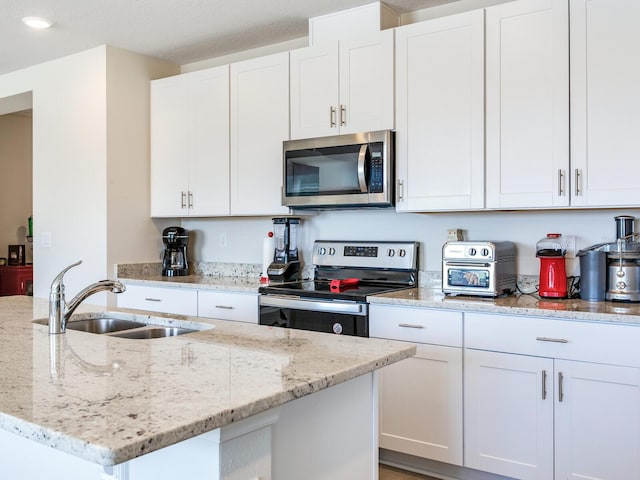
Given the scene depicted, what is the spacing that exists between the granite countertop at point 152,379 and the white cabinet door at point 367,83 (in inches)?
63.1

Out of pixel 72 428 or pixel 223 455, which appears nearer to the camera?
pixel 72 428

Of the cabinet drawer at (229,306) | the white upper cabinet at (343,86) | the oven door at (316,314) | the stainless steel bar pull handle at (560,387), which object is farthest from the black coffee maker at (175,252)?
the stainless steel bar pull handle at (560,387)

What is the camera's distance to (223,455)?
105 centimetres

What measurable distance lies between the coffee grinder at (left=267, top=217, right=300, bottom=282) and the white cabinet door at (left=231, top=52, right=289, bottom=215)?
188 millimetres

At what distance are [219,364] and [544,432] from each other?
5.38ft

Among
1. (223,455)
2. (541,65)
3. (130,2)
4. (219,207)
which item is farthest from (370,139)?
(223,455)

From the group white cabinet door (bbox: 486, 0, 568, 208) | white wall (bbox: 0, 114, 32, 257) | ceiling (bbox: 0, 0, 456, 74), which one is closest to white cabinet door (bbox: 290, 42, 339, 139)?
ceiling (bbox: 0, 0, 456, 74)

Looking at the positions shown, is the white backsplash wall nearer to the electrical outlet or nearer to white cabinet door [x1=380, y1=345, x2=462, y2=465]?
the electrical outlet

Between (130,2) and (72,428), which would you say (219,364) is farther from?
(130,2)

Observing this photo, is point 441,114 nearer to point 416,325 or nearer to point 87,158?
→ point 416,325

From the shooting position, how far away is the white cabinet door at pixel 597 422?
2.20 metres

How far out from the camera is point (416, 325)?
2672mm

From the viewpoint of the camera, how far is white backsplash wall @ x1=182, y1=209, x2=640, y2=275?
111 inches

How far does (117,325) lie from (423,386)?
1390 mm
